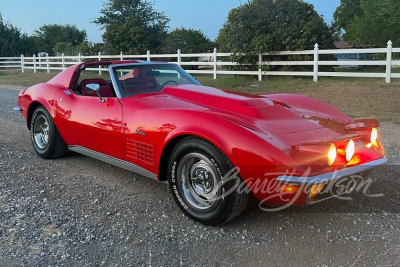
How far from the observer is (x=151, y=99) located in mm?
3967

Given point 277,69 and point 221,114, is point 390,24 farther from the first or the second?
point 221,114

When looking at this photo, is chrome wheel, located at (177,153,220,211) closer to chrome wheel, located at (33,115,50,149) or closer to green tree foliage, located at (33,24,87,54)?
chrome wheel, located at (33,115,50,149)

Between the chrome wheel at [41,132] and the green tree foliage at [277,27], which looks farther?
the green tree foliage at [277,27]

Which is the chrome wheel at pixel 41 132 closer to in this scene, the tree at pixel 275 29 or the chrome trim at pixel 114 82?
the chrome trim at pixel 114 82

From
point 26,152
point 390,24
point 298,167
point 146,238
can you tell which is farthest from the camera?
point 390,24

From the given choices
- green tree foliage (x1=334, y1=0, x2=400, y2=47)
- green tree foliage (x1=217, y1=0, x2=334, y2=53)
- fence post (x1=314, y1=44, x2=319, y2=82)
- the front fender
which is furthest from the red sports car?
green tree foliage (x1=334, y1=0, x2=400, y2=47)

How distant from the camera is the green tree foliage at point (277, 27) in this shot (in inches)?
633

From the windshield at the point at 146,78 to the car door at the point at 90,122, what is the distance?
0.84ft

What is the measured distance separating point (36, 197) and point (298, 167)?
271cm

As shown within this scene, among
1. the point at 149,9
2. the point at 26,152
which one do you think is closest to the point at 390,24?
the point at 149,9

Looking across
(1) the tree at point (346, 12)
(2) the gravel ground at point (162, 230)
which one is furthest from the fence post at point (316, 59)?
(1) the tree at point (346, 12)

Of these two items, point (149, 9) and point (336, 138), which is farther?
point (149, 9)

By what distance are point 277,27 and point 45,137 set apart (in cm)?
1290

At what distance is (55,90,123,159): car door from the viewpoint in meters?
4.09
